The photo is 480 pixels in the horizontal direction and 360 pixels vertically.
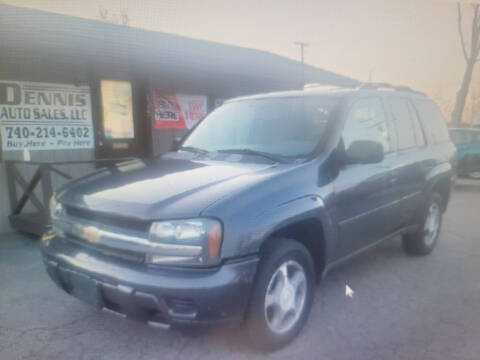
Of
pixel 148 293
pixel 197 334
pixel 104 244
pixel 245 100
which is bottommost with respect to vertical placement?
pixel 197 334

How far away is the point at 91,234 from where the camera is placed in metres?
2.64

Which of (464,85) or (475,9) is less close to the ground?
(475,9)

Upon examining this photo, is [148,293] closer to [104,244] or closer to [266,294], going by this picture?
[104,244]

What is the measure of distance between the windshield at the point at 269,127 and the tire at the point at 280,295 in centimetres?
84

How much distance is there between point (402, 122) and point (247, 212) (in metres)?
2.57

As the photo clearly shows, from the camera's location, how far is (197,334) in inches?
93.3

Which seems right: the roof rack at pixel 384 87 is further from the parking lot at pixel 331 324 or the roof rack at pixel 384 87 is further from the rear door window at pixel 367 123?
the parking lot at pixel 331 324

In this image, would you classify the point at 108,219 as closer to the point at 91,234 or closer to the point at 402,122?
the point at 91,234

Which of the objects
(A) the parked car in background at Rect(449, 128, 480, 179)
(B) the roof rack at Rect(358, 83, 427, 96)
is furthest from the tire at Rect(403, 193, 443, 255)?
(A) the parked car in background at Rect(449, 128, 480, 179)

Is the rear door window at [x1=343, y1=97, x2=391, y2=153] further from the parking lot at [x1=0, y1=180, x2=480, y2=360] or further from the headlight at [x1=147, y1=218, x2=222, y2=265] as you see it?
the headlight at [x1=147, y1=218, x2=222, y2=265]

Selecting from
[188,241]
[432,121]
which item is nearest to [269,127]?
[188,241]

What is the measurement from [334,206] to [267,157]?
0.64 meters

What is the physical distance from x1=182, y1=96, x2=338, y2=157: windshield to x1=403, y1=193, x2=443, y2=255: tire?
206 cm

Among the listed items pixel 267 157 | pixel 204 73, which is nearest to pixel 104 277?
pixel 267 157
